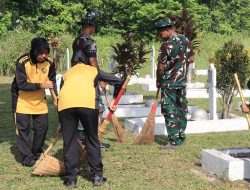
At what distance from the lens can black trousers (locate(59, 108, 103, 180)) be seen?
5.41 metres

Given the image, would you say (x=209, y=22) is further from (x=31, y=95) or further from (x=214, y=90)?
(x=31, y=95)

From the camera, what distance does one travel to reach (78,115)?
17.8 feet

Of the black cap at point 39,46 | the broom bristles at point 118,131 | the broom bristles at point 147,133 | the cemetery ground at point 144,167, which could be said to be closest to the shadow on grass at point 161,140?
the cemetery ground at point 144,167

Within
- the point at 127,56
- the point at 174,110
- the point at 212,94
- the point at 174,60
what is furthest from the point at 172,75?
the point at 127,56

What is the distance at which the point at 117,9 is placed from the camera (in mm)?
40812

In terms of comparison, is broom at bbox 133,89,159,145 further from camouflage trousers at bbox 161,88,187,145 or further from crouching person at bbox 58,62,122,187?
crouching person at bbox 58,62,122,187

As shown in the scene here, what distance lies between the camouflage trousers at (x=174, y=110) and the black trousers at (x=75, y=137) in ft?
6.86

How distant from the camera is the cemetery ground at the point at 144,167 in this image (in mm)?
5711

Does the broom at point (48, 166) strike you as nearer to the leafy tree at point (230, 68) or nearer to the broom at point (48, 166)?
the broom at point (48, 166)

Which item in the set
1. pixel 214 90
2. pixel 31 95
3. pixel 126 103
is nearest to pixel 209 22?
pixel 126 103

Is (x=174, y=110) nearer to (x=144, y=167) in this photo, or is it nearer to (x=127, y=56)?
(x=144, y=167)

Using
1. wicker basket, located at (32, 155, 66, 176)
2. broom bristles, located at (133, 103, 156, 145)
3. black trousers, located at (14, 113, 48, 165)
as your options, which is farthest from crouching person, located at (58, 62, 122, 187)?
broom bristles, located at (133, 103, 156, 145)

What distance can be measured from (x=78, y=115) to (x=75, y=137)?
0.96ft

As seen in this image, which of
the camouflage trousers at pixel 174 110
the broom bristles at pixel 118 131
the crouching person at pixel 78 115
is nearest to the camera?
the crouching person at pixel 78 115
